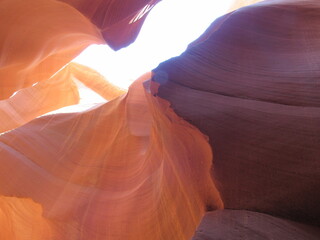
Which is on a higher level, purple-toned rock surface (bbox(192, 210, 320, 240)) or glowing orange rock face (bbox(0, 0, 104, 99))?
glowing orange rock face (bbox(0, 0, 104, 99))

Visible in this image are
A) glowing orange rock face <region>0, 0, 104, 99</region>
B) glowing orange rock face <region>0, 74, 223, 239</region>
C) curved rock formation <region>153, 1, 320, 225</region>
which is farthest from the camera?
glowing orange rock face <region>0, 0, 104, 99</region>

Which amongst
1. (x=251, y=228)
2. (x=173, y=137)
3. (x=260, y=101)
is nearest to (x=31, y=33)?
(x=173, y=137)

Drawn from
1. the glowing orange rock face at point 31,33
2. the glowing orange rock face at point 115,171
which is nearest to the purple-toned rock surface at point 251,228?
the glowing orange rock face at point 115,171

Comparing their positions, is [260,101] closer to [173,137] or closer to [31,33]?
[173,137]

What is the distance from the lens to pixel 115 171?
4258 millimetres

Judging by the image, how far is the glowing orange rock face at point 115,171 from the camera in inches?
97.1

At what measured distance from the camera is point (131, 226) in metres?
3.28

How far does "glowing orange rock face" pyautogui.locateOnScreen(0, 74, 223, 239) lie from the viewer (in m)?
2.47

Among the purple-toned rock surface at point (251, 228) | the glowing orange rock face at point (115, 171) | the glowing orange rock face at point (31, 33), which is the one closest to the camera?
the purple-toned rock surface at point (251, 228)

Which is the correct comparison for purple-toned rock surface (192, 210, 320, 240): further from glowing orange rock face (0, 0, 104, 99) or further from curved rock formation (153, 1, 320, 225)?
glowing orange rock face (0, 0, 104, 99)

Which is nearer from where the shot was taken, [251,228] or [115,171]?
[251,228]

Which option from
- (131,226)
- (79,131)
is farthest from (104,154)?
(131,226)

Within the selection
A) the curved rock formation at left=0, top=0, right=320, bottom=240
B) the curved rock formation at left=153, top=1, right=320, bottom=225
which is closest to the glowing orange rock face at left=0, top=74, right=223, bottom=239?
the curved rock formation at left=0, top=0, right=320, bottom=240

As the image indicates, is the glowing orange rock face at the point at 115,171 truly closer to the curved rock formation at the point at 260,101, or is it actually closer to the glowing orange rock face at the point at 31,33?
the curved rock formation at the point at 260,101
